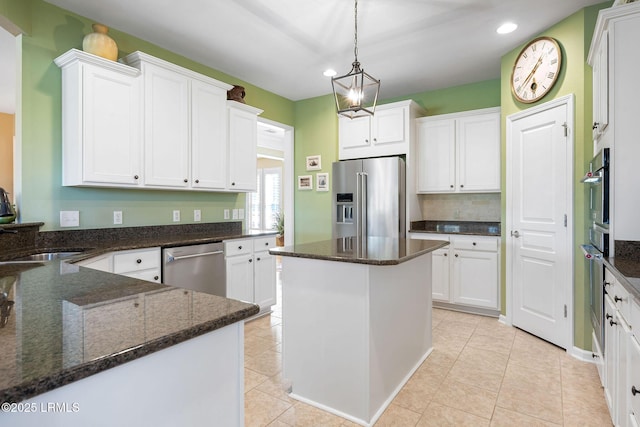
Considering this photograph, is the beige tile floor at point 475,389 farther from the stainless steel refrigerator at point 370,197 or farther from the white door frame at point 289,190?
the white door frame at point 289,190

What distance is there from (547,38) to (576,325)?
7.82 feet

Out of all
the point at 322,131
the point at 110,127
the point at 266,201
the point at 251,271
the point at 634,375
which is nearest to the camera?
the point at 634,375

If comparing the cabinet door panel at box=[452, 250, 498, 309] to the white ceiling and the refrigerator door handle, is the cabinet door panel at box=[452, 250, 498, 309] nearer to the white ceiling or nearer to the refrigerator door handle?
the refrigerator door handle

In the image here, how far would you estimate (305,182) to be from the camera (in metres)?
4.84

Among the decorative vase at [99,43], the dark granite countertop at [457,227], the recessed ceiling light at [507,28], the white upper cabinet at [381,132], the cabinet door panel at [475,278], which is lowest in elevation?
the cabinet door panel at [475,278]

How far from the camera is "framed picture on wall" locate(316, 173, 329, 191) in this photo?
462 centimetres

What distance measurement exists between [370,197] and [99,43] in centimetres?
293

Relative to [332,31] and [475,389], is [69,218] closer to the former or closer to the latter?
[332,31]

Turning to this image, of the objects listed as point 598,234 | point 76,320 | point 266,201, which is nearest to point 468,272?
point 598,234

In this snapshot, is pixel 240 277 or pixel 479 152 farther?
pixel 479 152

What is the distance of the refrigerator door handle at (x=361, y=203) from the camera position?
4.09 meters

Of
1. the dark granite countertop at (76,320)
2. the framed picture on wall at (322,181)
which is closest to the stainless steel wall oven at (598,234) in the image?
the dark granite countertop at (76,320)

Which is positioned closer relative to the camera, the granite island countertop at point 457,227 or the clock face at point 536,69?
the clock face at point 536,69

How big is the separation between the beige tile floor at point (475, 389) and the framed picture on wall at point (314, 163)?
8.18ft
